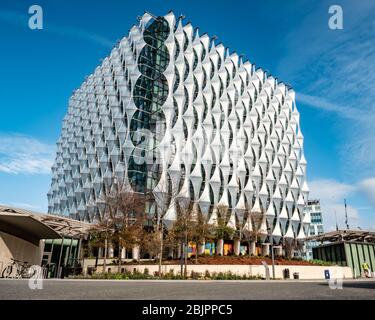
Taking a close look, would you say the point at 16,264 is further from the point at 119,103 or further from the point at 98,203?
the point at 119,103

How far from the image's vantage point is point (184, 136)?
59.6 meters

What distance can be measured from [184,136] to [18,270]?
127ft

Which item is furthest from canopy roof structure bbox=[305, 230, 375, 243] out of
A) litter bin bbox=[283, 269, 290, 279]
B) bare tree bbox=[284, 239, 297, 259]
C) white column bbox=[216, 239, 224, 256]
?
litter bin bbox=[283, 269, 290, 279]

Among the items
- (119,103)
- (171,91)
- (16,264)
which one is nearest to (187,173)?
(171,91)

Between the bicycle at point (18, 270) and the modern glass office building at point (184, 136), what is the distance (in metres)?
24.6

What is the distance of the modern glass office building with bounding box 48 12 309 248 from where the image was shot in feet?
186

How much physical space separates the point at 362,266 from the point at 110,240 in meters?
36.8

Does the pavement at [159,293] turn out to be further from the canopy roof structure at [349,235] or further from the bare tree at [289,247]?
the bare tree at [289,247]

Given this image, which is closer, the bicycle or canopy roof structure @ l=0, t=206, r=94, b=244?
canopy roof structure @ l=0, t=206, r=94, b=244

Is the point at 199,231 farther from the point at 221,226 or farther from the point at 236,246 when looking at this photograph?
the point at 236,246

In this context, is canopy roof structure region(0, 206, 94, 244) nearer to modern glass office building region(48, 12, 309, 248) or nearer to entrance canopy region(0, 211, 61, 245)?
entrance canopy region(0, 211, 61, 245)

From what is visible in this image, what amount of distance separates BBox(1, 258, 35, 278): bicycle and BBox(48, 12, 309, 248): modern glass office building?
80.6 ft

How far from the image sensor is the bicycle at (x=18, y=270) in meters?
24.2

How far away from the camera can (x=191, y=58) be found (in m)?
64.2
